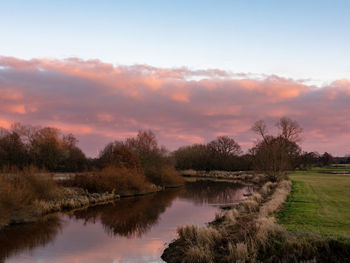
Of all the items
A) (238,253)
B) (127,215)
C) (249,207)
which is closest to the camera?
(238,253)

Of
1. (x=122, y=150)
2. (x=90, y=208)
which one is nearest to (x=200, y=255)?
(x=90, y=208)

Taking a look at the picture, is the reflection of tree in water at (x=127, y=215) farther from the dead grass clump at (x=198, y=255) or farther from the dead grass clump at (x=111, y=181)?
the dead grass clump at (x=198, y=255)

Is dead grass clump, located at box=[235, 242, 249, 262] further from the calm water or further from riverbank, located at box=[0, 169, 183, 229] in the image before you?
riverbank, located at box=[0, 169, 183, 229]

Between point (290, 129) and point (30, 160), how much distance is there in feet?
157

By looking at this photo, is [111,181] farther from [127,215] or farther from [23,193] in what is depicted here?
[23,193]

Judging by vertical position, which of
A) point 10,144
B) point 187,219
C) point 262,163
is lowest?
point 187,219

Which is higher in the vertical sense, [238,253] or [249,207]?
[249,207]

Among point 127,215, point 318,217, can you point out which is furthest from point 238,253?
point 127,215

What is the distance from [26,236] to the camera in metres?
18.5

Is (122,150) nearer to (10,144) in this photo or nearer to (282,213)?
(10,144)

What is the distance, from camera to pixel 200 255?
12.1 meters

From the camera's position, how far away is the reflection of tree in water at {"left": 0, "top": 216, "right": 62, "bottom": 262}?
628 inches

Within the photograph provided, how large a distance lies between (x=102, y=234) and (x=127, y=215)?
6.38 meters

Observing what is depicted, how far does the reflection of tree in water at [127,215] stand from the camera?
21.1 metres
